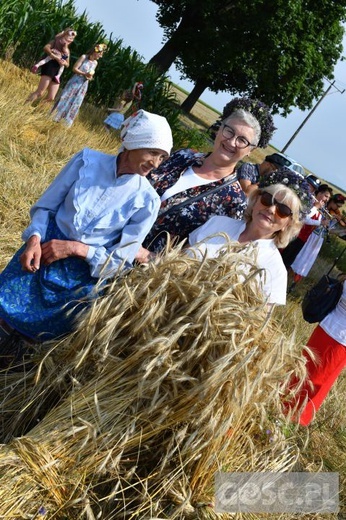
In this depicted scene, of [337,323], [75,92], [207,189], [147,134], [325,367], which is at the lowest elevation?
[75,92]

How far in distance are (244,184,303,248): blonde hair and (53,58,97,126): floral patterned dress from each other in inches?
223

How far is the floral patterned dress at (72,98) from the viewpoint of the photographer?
813 centimetres

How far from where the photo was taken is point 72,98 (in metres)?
8.46

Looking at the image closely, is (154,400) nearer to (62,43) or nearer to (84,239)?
(84,239)

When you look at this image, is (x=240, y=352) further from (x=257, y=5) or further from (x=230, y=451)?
(x=257, y=5)

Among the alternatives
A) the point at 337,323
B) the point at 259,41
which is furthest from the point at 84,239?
the point at 259,41

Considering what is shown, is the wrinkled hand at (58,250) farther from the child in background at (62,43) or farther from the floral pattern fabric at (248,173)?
the child in background at (62,43)

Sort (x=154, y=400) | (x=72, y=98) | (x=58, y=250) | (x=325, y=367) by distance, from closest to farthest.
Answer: (x=154, y=400)
(x=58, y=250)
(x=325, y=367)
(x=72, y=98)

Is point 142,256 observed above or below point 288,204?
below

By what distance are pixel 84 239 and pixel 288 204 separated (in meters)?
0.96

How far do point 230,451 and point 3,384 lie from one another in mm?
929

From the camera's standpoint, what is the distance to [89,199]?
219 centimetres

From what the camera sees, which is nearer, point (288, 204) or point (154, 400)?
point (154, 400)

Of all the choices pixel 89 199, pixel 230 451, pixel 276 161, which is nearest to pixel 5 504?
pixel 230 451
